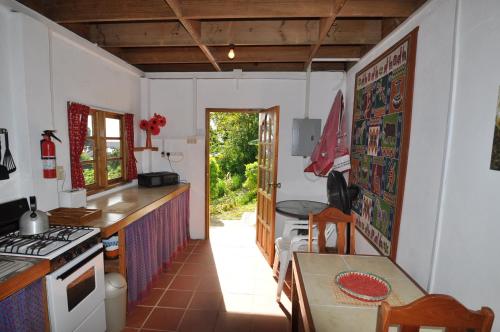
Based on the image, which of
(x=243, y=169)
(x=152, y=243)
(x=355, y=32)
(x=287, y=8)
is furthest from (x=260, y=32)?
(x=243, y=169)

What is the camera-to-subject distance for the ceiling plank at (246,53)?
9.93ft

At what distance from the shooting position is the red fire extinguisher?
6.84 ft

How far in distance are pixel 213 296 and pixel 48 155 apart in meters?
1.89

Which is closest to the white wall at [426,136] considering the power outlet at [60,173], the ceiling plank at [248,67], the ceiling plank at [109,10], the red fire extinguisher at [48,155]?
the ceiling plank at [248,67]

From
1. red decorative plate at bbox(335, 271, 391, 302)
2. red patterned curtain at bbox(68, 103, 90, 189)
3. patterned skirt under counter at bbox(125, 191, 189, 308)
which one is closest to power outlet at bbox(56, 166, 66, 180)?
red patterned curtain at bbox(68, 103, 90, 189)

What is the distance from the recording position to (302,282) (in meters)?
1.44

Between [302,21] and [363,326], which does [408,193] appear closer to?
[363,326]

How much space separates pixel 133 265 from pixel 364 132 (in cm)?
249

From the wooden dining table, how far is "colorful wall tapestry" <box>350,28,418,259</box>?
526mm

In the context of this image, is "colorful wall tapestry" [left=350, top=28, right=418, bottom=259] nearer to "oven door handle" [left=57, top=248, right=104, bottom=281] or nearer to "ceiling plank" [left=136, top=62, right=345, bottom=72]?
"ceiling plank" [left=136, top=62, right=345, bottom=72]

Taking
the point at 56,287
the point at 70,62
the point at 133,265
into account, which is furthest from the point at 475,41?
the point at 70,62

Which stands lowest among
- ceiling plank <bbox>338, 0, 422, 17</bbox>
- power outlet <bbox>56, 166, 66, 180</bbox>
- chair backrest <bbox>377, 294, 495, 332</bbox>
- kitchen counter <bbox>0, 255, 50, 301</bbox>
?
kitchen counter <bbox>0, 255, 50, 301</bbox>

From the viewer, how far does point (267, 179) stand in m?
3.49

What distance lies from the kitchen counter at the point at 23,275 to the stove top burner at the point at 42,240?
0.17 feet
